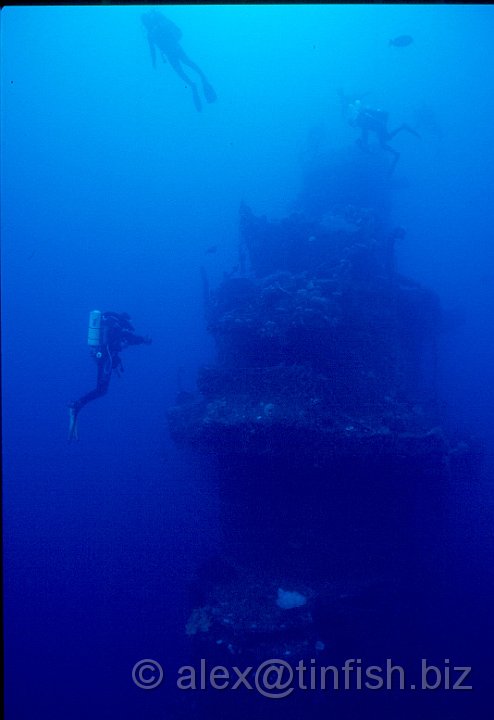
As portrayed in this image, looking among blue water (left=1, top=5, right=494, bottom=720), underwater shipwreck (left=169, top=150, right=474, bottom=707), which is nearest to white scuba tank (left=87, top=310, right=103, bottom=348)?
underwater shipwreck (left=169, top=150, right=474, bottom=707)

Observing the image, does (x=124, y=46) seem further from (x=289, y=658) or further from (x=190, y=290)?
(x=289, y=658)

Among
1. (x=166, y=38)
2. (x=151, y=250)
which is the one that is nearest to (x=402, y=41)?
(x=166, y=38)

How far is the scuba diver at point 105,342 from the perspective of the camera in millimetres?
8750

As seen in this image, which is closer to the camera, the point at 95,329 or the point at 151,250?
the point at 95,329

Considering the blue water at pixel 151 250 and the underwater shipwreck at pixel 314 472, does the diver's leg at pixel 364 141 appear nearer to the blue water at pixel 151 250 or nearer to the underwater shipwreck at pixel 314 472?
the blue water at pixel 151 250

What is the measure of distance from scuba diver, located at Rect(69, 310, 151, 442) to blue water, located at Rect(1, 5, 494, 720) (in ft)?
5.99

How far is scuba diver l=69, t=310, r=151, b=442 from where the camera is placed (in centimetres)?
875

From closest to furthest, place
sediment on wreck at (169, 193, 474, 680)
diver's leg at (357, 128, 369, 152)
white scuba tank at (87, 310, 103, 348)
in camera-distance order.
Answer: sediment on wreck at (169, 193, 474, 680) < white scuba tank at (87, 310, 103, 348) < diver's leg at (357, 128, 369, 152)

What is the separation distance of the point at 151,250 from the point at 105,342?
4852 centimetres

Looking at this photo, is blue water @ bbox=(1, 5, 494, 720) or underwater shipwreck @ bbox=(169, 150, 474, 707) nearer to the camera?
underwater shipwreck @ bbox=(169, 150, 474, 707)

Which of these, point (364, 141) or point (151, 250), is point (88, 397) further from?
point (151, 250)

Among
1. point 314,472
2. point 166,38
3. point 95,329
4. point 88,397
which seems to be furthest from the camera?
point 166,38

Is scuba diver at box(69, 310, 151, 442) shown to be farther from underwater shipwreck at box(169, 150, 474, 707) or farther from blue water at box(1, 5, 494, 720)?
blue water at box(1, 5, 494, 720)

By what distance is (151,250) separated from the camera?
180 ft
